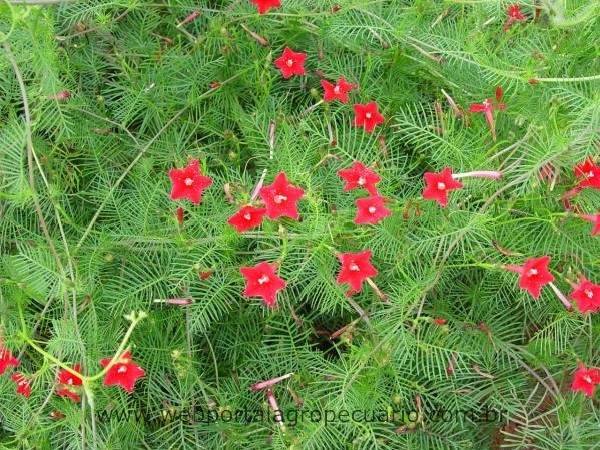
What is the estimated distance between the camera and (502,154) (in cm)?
168

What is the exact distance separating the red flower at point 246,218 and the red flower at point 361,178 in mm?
199

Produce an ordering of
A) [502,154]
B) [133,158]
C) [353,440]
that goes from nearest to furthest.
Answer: [353,440]
[502,154]
[133,158]

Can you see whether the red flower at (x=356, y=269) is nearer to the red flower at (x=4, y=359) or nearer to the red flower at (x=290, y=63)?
the red flower at (x=290, y=63)

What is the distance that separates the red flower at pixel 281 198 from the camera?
141 cm

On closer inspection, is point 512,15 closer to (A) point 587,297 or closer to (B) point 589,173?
(B) point 589,173

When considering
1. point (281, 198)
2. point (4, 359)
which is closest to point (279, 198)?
point (281, 198)

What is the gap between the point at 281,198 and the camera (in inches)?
56.0

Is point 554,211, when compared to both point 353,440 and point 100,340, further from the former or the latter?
point 100,340

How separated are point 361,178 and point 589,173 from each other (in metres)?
0.51

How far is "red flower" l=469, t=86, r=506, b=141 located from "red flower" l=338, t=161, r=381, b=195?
1.09 feet

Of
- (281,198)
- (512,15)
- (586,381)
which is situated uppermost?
(512,15)

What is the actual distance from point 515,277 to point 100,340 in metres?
0.96

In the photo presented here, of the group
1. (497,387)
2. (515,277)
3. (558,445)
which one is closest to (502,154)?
(515,277)

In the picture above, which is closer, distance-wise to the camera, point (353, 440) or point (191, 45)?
point (353, 440)
